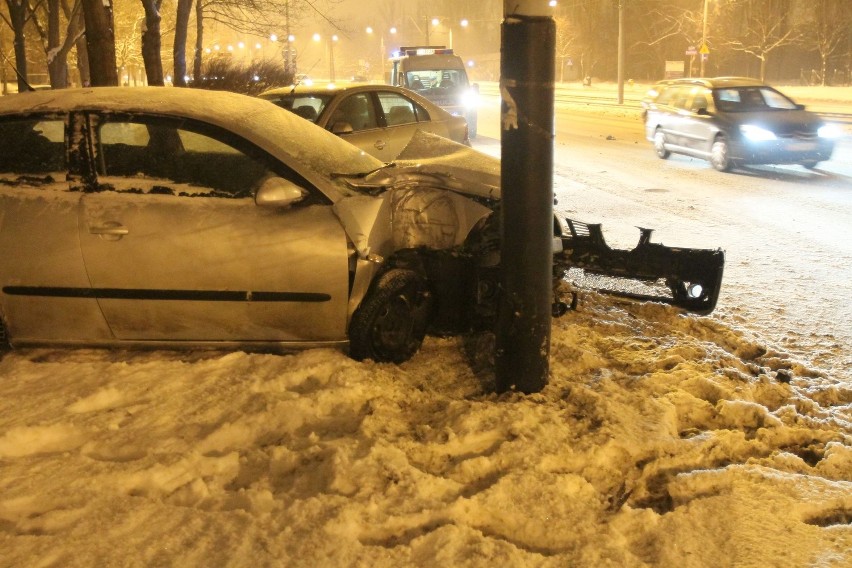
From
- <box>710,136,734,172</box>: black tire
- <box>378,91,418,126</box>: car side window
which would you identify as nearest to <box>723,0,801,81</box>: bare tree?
<box>710,136,734,172</box>: black tire

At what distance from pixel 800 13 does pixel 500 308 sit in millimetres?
56031

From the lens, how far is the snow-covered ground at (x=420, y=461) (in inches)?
112

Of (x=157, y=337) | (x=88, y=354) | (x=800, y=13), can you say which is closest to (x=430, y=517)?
(x=157, y=337)

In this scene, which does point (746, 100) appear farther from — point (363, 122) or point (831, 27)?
point (831, 27)

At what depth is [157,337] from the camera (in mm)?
4426

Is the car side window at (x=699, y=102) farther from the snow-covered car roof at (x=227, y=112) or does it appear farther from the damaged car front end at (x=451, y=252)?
the snow-covered car roof at (x=227, y=112)

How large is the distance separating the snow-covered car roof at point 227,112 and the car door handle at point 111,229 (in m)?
0.70

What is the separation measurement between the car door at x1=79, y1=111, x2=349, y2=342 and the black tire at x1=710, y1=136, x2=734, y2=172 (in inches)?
428

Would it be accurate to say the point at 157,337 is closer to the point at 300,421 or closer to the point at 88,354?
the point at 88,354

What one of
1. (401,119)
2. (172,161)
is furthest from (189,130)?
(401,119)

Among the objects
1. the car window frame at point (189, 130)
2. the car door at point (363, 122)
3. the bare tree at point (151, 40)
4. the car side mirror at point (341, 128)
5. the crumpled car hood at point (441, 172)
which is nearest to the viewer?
the car window frame at point (189, 130)

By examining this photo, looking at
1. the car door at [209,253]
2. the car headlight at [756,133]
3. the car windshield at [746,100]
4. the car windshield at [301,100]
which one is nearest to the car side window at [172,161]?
the car door at [209,253]

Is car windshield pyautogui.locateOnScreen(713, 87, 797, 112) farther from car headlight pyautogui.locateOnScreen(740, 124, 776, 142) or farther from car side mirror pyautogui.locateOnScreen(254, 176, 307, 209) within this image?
car side mirror pyautogui.locateOnScreen(254, 176, 307, 209)

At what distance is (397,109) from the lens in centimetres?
977
